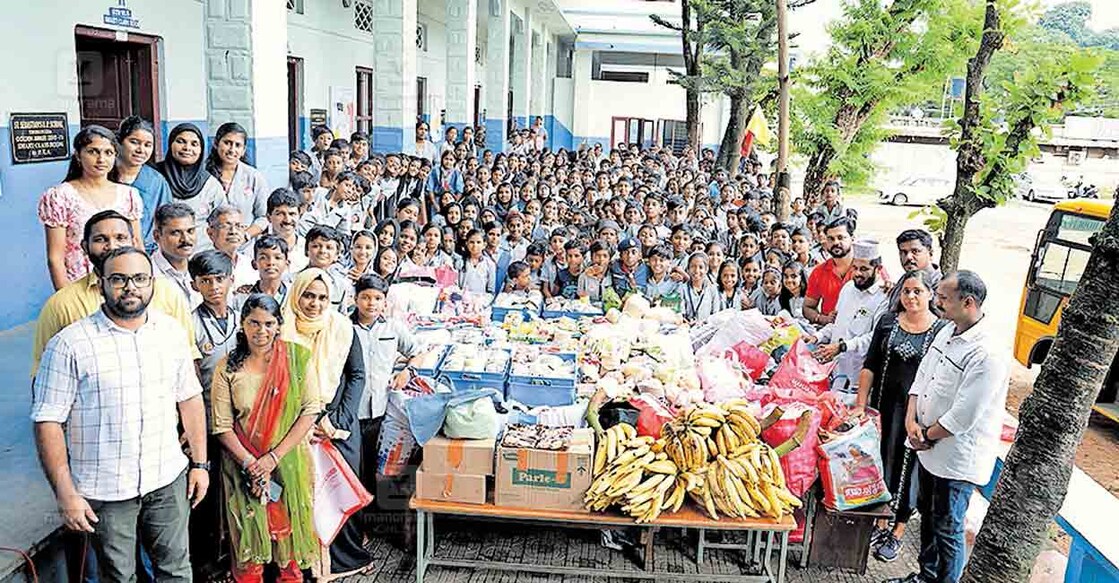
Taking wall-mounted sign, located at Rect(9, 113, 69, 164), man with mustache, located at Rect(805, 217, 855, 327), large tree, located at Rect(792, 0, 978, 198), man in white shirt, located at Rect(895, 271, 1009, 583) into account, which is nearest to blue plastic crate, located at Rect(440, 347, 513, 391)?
man in white shirt, located at Rect(895, 271, 1009, 583)

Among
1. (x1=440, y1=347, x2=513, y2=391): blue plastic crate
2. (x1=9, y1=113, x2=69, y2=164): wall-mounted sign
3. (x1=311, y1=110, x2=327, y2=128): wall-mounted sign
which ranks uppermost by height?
(x1=311, y1=110, x2=327, y2=128): wall-mounted sign

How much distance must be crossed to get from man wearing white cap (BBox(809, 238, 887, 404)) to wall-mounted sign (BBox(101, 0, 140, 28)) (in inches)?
255

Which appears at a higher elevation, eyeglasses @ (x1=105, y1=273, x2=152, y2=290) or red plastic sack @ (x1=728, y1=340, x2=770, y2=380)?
eyeglasses @ (x1=105, y1=273, x2=152, y2=290)

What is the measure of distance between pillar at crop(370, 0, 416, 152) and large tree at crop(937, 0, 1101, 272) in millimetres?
6540

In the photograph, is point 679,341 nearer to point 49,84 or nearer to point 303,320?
point 303,320

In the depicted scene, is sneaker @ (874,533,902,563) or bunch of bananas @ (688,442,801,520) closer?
bunch of bananas @ (688,442,801,520)

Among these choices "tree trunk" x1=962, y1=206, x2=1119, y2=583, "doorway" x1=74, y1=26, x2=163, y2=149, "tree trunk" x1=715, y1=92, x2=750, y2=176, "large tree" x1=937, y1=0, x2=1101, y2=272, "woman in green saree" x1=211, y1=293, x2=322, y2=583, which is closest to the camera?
"tree trunk" x1=962, y1=206, x2=1119, y2=583

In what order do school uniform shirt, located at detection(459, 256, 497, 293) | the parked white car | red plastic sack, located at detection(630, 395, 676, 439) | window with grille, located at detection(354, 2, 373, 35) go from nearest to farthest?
red plastic sack, located at detection(630, 395, 676, 439) → school uniform shirt, located at detection(459, 256, 497, 293) → window with grille, located at detection(354, 2, 373, 35) → the parked white car

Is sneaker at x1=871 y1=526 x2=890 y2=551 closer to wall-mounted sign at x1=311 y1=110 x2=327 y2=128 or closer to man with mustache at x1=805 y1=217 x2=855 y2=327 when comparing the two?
man with mustache at x1=805 y1=217 x2=855 y2=327

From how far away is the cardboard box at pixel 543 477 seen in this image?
13.9 feet

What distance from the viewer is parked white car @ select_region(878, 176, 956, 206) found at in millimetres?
29391

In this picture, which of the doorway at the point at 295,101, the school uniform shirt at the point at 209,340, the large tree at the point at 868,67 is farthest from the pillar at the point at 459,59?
the school uniform shirt at the point at 209,340

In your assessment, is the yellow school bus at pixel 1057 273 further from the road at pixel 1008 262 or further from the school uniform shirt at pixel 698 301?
the school uniform shirt at pixel 698 301

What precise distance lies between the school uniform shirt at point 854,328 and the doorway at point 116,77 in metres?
6.47
